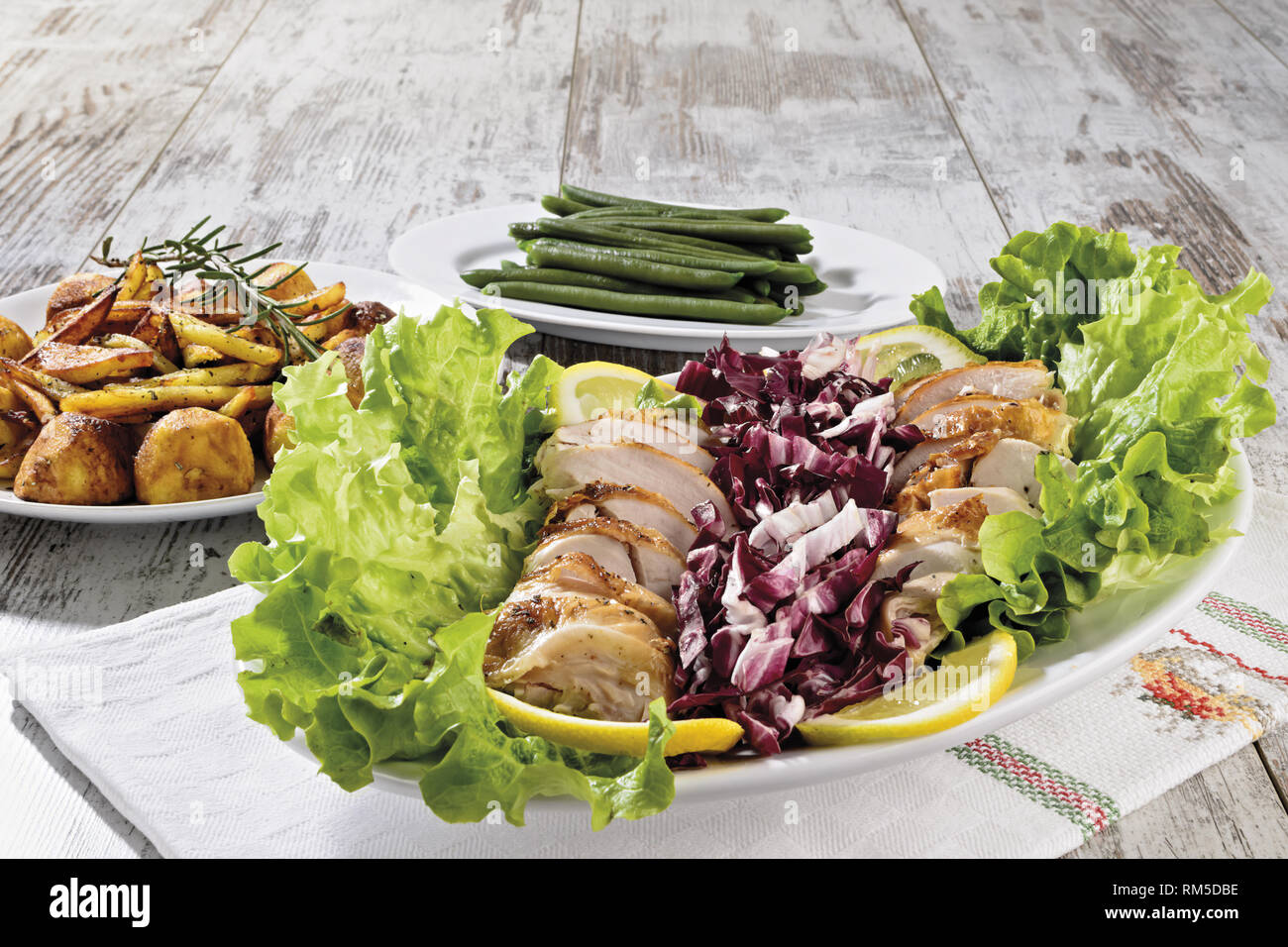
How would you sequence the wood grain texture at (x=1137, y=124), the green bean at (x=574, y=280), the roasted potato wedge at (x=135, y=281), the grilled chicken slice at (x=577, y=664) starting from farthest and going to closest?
1. the wood grain texture at (x=1137, y=124)
2. the green bean at (x=574, y=280)
3. the roasted potato wedge at (x=135, y=281)
4. the grilled chicken slice at (x=577, y=664)

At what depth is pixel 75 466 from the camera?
2504 millimetres

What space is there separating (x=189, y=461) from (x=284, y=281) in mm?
861

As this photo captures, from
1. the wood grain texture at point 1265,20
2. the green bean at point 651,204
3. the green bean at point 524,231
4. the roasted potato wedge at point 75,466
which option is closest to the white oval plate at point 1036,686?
the roasted potato wedge at point 75,466

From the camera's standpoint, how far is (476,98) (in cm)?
632

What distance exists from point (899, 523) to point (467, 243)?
242 centimetres

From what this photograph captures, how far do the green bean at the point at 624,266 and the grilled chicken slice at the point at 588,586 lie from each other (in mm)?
1822

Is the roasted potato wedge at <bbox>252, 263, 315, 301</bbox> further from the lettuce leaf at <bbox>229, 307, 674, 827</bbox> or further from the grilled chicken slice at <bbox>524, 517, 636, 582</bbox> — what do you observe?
the grilled chicken slice at <bbox>524, 517, 636, 582</bbox>

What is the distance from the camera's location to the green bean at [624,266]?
3688mm

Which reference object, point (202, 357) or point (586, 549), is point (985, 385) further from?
point (202, 357)

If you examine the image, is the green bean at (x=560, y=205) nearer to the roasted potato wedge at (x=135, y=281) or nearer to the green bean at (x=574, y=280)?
the green bean at (x=574, y=280)

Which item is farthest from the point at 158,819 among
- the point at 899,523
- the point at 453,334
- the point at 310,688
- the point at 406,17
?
the point at 406,17

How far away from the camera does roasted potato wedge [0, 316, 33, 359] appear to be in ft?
9.86

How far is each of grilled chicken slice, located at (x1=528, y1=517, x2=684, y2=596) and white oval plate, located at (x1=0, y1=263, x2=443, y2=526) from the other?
2.33 ft

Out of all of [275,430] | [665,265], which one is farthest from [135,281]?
[665,265]
